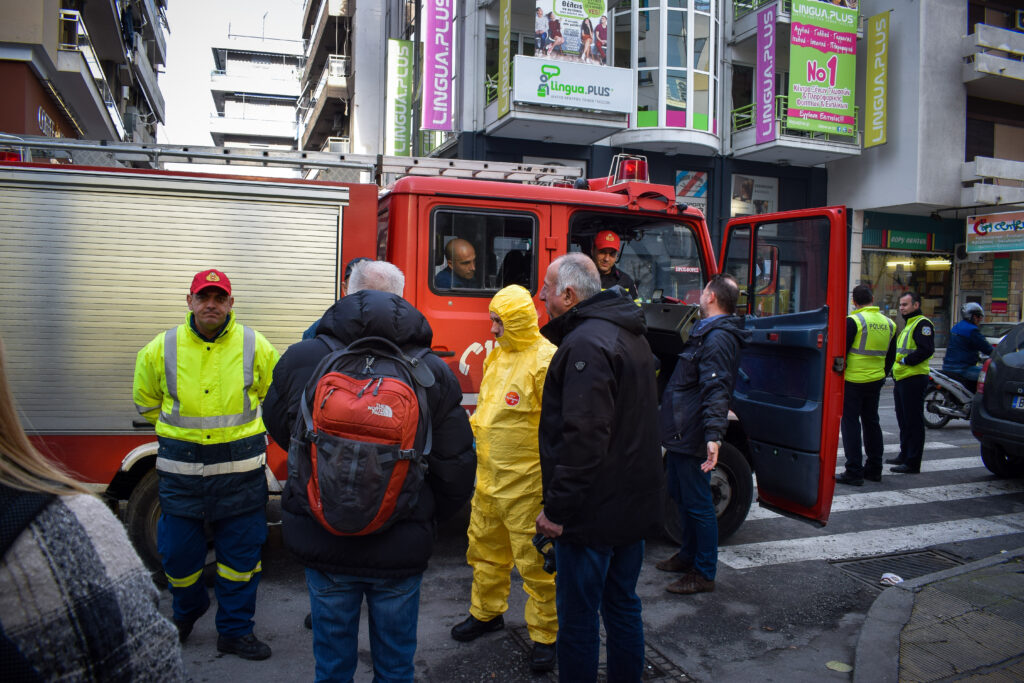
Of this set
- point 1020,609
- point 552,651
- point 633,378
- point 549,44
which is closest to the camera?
point 633,378

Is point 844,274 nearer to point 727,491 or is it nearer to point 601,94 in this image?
point 727,491

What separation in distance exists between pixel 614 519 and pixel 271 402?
1389 mm

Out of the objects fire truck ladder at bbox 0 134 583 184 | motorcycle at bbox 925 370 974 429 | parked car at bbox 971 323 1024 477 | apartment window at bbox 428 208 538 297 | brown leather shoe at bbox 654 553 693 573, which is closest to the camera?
fire truck ladder at bbox 0 134 583 184

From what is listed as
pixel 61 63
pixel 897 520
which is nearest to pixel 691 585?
pixel 897 520

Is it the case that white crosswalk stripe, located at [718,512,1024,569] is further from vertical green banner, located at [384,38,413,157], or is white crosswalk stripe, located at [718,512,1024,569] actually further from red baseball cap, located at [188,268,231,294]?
vertical green banner, located at [384,38,413,157]

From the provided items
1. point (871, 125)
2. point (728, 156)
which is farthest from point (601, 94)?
point (871, 125)

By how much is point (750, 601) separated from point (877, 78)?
17.8 m

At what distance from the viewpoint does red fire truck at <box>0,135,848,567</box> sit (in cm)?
427

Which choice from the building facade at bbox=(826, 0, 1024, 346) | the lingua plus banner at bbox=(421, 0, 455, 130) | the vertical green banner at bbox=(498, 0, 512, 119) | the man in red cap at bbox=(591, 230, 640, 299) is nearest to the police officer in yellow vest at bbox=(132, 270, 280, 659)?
the man in red cap at bbox=(591, 230, 640, 299)

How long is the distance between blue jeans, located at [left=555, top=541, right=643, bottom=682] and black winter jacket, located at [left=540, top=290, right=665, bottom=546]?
0.32ft

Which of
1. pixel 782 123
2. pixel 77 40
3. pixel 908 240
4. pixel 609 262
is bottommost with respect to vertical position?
pixel 609 262

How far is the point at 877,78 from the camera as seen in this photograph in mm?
18406

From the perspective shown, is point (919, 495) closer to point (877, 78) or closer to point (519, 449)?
point (519, 449)

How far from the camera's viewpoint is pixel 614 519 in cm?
289
